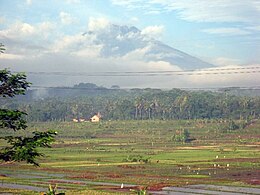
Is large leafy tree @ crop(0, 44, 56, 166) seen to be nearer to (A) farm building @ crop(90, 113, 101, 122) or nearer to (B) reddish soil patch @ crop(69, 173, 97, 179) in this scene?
(B) reddish soil patch @ crop(69, 173, 97, 179)

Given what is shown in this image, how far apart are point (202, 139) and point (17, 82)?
7457 centimetres

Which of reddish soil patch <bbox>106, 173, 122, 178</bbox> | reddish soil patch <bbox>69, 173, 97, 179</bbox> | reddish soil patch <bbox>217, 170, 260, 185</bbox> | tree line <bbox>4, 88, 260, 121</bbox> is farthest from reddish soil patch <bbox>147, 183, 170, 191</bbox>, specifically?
tree line <bbox>4, 88, 260, 121</bbox>

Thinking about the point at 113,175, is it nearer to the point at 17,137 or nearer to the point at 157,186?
the point at 157,186

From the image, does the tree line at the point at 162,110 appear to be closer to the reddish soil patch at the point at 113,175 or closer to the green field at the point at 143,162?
the green field at the point at 143,162

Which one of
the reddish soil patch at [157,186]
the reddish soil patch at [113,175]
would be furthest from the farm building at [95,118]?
the reddish soil patch at [157,186]

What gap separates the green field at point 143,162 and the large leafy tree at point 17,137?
18521mm

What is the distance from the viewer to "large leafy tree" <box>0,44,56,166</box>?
11297mm

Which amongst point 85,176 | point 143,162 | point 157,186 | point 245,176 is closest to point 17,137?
point 157,186

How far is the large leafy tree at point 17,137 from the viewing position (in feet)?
37.1

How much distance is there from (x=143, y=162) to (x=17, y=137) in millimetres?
41490

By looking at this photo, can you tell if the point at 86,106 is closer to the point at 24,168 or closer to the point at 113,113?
the point at 113,113

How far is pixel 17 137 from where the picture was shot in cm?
1166

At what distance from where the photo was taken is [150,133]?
95688 mm

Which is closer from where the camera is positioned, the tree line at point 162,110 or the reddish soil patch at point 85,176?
the reddish soil patch at point 85,176
